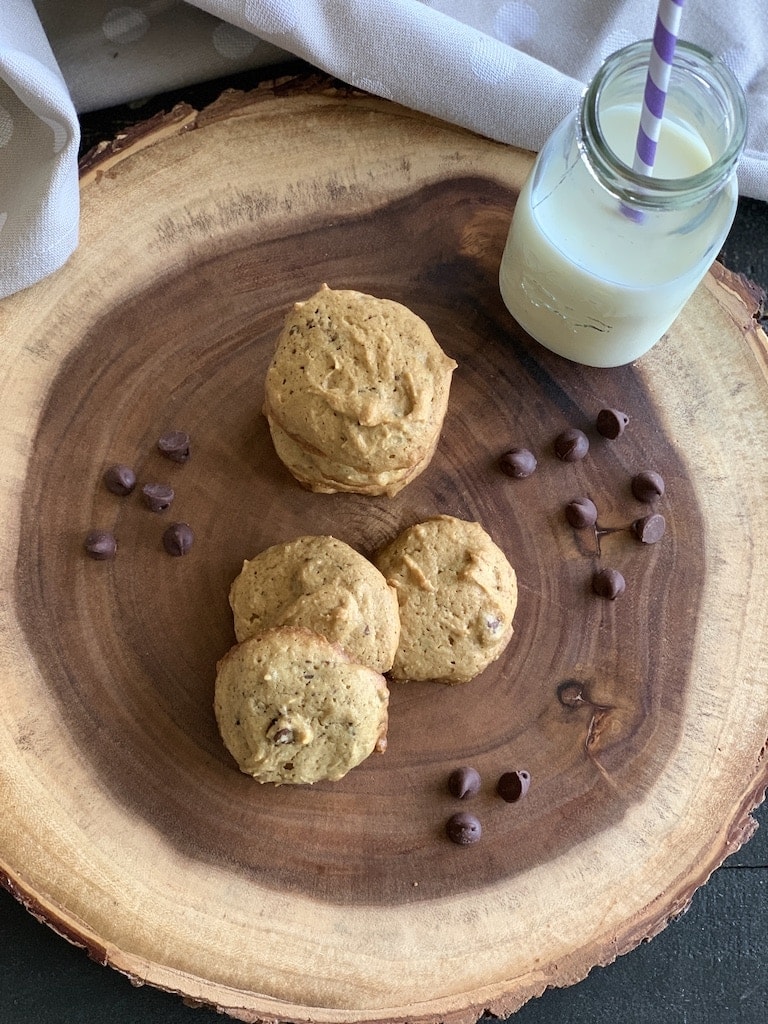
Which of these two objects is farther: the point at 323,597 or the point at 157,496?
the point at 157,496

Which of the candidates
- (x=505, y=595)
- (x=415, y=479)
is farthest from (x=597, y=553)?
(x=415, y=479)

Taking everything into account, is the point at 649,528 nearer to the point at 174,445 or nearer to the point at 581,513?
the point at 581,513

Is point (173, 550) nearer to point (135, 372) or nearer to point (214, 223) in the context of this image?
point (135, 372)

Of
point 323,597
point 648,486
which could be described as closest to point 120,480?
point 323,597

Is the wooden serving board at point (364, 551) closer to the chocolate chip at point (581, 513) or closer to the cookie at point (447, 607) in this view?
the chocolate chip at point (581, 513)

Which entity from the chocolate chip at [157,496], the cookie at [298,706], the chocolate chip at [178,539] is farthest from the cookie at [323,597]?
the chocolate chip at [157,496]

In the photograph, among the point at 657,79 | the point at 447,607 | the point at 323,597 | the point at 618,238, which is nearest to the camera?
the point at 657,79

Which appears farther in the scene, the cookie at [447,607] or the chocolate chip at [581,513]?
the chocolate chip at [581,513]
